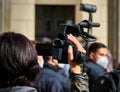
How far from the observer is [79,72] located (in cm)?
375

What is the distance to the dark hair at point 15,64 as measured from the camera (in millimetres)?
3160

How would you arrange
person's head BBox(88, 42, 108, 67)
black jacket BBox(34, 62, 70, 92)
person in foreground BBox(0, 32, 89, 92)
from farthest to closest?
person's head BBox(88, 42, 108, 67) < black jacket BBox(34, 62, 70, 92) < person in foreground BBox(0, 32, 89, 92)

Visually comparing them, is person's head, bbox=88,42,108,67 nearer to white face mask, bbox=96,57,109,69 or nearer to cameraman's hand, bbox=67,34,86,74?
white face mask, bbox=96,57,109,69

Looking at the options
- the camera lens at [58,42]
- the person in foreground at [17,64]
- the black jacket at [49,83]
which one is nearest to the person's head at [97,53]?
the black jacket at [49,83]

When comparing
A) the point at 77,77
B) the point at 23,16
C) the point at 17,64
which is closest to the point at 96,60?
the point at 77,77

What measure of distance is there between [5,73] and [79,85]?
2.33 ft

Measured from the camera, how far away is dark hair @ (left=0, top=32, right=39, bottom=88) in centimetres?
316

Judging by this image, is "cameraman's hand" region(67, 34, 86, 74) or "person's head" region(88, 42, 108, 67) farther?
"person's head" region(88, 42, 108, 67)

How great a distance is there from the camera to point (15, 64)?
316cm

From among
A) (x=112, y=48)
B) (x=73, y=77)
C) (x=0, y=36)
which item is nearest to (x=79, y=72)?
(x=73, y=77)

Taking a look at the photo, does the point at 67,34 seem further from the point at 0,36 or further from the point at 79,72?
the point at 0,36

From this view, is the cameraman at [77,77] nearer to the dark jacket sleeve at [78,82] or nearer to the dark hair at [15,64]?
the dark jacket sleeve at [78,82]

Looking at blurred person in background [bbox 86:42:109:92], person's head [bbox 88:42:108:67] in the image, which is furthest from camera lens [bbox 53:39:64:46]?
person's head [bbox 88:42:108:67]

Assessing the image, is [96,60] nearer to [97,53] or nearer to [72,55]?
[97,53]
